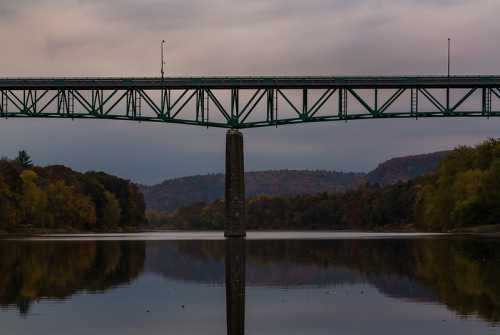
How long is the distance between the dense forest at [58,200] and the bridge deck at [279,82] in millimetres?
41952

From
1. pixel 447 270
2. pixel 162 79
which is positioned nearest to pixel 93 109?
pixel 162 79

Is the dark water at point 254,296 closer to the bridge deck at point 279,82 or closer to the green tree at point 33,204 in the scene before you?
the bridge deck at point 279,82

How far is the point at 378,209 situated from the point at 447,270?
15889 cm

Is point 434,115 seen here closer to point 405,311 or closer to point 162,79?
point 162,79

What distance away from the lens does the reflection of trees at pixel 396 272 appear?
28984mm

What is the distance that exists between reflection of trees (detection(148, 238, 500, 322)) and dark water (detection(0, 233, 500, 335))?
0.15ft

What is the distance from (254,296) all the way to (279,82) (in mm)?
55892

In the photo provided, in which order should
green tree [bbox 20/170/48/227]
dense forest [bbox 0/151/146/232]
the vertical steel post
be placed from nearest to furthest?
the vertical steel post < dense forest [bbox 0/151/146/232] < green tree [bbox 20/170/48/227]

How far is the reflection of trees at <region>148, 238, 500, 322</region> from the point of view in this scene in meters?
29.0

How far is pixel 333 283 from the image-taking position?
34594 mm

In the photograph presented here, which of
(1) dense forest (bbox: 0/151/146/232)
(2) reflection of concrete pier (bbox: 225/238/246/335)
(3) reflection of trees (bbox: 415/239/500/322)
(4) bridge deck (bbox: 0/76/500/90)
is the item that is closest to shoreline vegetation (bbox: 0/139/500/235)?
(1) dense forest (bbox: 0/151/146/232)

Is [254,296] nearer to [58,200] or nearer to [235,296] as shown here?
[235,296]

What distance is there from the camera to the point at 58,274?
3938 centimetres

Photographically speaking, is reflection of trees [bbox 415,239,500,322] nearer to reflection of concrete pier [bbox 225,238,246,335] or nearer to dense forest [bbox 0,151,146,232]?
reflection of concrete pier [bbox 225,238,246,335]
